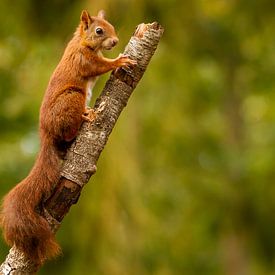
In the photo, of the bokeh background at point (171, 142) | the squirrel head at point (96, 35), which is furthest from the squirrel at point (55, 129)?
the bokeh background at point (171, 142)

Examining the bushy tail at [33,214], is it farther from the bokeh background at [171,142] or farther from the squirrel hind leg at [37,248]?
the bokeh background at [171,142]

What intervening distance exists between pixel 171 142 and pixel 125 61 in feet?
22.5

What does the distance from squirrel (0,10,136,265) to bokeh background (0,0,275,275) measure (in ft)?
8.08

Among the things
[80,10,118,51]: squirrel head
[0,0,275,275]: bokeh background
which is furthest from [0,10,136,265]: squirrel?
[0,0,275,275]: bokeh background

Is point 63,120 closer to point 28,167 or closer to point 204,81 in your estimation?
point 28,167

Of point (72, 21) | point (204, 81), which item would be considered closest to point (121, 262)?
point (72, 21)

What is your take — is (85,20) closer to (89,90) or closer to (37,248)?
(89,90)

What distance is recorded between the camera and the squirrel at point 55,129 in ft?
16.2

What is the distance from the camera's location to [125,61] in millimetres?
5207

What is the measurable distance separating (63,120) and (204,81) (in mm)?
8414

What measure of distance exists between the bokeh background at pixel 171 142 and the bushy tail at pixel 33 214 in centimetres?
297

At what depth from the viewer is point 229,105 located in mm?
14242

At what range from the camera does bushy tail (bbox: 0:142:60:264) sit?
194 inches

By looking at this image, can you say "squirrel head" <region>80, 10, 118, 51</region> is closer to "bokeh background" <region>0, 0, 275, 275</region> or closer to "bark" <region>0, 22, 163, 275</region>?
"bark" <region>0, 22, 163, 275</region>
